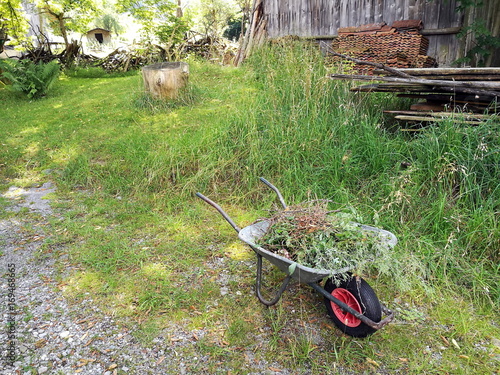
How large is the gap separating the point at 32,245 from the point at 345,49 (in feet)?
23.0

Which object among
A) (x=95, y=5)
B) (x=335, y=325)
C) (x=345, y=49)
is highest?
(x=95, y=5)

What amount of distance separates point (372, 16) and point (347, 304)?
277 inches

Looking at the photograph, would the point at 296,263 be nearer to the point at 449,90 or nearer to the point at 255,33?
the point at 449,90

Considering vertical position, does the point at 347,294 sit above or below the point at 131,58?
below

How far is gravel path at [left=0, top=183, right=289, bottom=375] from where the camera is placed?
2.25 m

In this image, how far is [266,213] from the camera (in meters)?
4.03

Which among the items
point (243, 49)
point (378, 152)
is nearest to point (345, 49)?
point (243, 49)

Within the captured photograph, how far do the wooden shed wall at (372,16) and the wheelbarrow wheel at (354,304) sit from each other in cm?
581

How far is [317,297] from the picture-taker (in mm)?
2852

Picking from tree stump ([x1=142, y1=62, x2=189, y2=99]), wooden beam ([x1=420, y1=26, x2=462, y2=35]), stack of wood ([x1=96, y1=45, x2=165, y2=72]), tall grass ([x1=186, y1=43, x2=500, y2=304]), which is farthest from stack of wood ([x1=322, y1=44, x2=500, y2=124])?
stack of wood ([x1=96, y1=45, x2=165, y2=72])

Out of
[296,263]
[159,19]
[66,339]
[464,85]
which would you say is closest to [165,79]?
[464,85]

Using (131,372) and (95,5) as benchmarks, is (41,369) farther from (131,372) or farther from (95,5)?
(95,5)

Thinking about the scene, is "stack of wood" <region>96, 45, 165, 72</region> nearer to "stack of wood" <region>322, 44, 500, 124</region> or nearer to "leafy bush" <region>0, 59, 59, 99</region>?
"leafy bush" <region>0, 59, 59, 99</region>

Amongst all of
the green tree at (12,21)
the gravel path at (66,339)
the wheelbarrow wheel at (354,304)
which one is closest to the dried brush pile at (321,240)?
the wheelbarrow wheel at (354,304)
